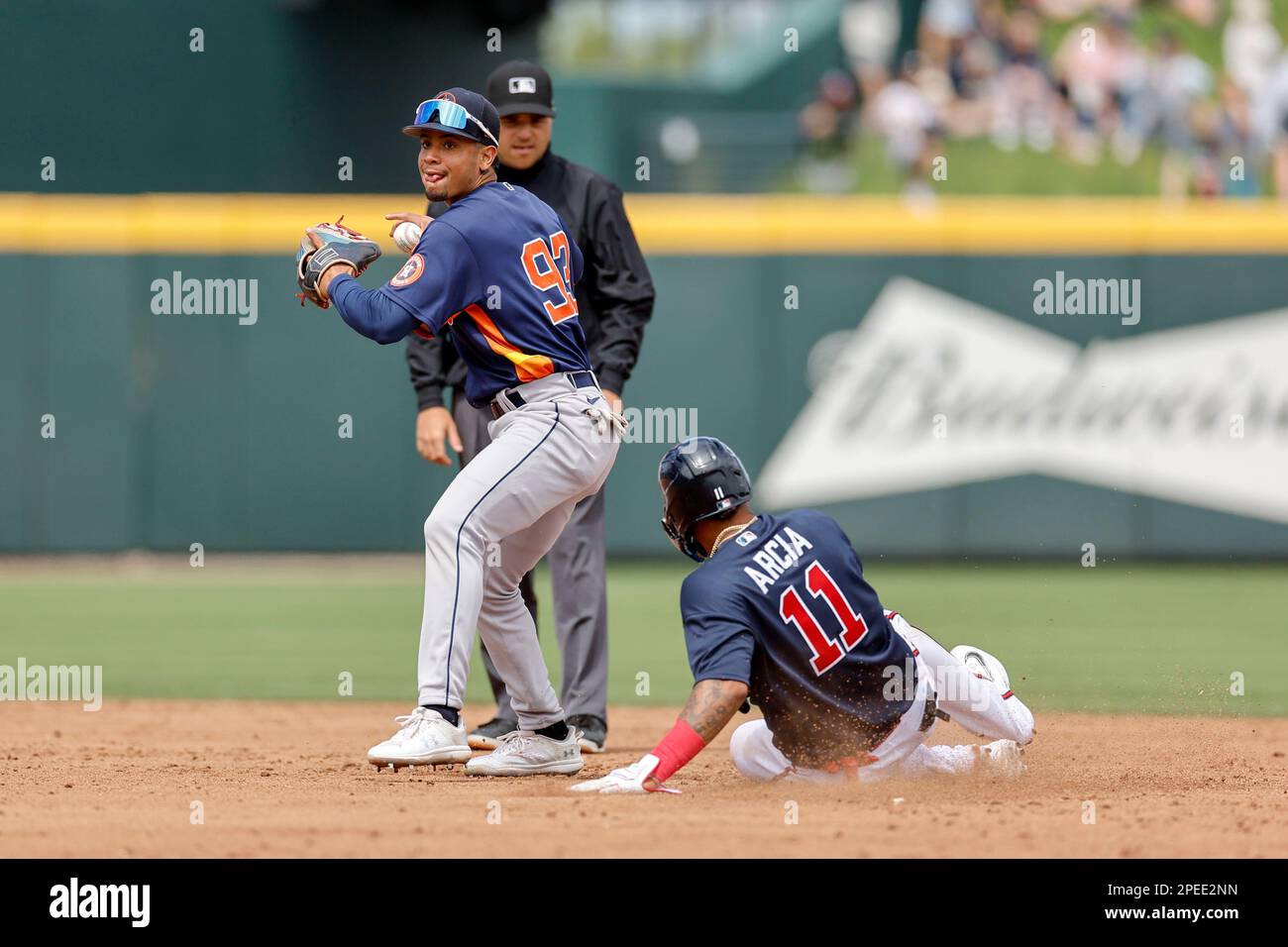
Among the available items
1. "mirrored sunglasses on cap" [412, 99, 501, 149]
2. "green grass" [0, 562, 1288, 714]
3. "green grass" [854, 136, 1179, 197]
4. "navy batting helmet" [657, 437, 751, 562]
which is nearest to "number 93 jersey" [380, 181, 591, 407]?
"mirrored sunglasses on cap" [412, 99, 501, 149]

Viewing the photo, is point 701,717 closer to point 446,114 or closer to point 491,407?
point 491,407

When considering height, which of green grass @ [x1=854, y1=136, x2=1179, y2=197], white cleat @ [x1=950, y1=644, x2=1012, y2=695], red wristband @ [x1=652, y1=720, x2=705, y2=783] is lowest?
red wristband @ [x1=652, y1=720, x2=705, y2=783]

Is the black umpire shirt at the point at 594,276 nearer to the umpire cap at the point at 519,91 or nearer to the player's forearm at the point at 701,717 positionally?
the umpire cap at the point at 519,91

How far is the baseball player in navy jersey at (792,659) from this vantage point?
4.50 metres

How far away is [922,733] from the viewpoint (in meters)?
4.92

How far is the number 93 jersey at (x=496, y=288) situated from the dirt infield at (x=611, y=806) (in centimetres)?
127

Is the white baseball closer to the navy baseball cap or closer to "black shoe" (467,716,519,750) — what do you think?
the navy baseball cap

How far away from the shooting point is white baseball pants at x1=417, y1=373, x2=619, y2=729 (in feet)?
16.5

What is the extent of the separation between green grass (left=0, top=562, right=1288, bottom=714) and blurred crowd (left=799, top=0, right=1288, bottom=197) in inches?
139

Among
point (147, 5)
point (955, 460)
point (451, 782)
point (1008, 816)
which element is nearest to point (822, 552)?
point (1008, 816)

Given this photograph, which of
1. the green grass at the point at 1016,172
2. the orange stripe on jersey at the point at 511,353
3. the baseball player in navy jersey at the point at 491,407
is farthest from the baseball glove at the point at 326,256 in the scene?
the green grass at the point at 1016,172

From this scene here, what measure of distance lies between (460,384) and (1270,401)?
28.8ft

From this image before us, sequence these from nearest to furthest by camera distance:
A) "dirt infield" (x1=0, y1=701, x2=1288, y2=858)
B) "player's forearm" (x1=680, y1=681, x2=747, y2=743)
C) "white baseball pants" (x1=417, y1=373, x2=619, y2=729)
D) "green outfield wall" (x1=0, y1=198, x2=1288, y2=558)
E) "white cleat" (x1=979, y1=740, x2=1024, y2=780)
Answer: "dirt infield" (x1=0, y1=701, x2=1288, y2=858) < "player's forearm" (x1=680, y1=681, x2=747, y2=743) < "white baseball pants" (x1=417, y1=373, x2=619, y2=729) < "white cleat" (x1=979, y1=740, x2=1024, y2=780) < "green outfield wall" (x1=0, y1=198, x2=1288, y2=558)

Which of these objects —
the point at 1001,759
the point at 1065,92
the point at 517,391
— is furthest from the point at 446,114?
the point at 1065,92
